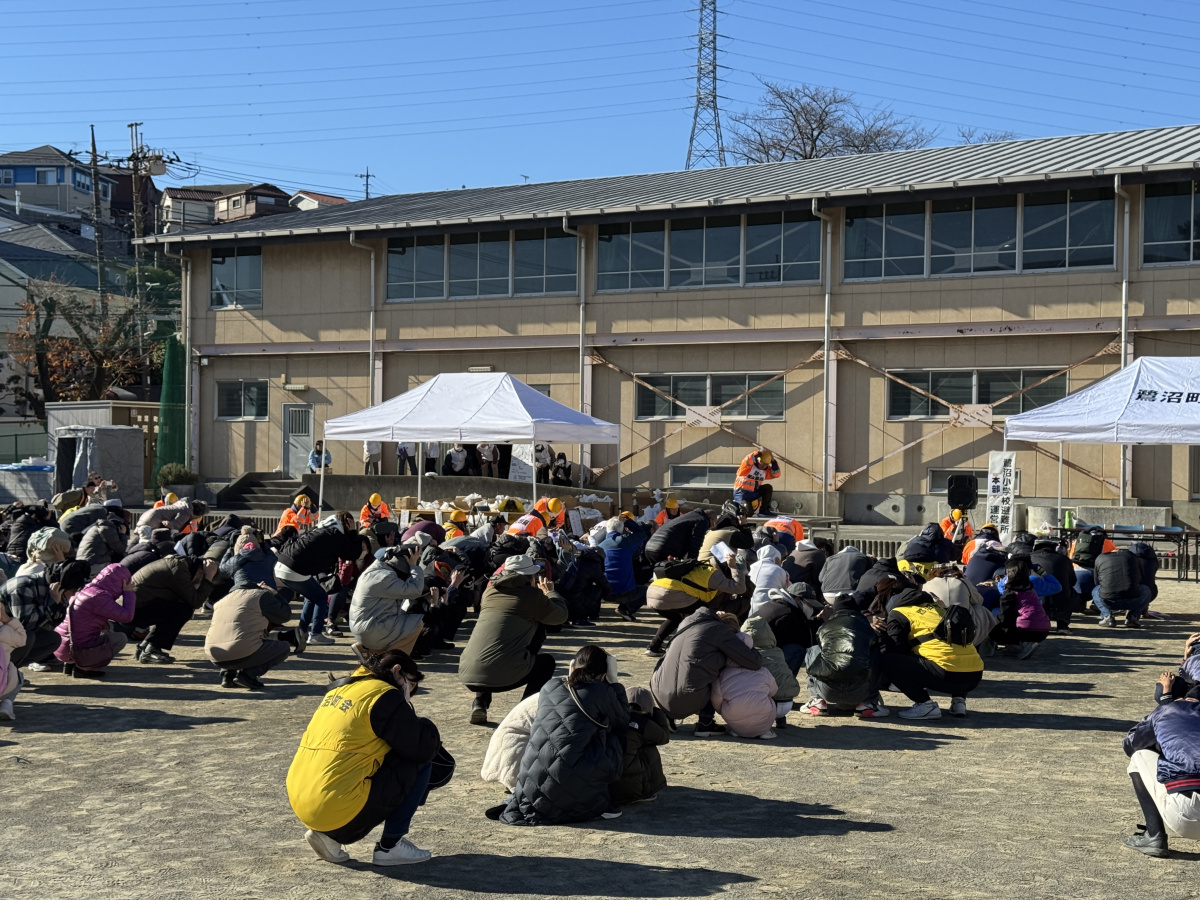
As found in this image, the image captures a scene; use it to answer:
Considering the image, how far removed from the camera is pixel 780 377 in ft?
90.5

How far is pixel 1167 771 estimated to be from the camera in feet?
20.6

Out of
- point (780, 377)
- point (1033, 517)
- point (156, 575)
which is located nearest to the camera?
point (156, 575)

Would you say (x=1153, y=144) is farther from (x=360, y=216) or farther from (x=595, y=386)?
(x=360, y=216)

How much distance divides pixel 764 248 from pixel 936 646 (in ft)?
61.0

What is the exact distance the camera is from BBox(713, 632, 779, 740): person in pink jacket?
361 inches

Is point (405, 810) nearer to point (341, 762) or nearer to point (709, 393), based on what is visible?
point (341, 762)

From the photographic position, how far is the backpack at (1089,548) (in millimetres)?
16078

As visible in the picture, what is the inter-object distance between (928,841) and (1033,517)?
656 inches

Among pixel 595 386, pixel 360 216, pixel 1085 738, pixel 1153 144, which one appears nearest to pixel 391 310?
pixel 360 216

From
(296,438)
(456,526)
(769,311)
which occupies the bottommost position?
(456,526)

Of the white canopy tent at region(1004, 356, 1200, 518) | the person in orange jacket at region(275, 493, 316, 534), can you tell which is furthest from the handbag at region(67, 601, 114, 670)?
the white canopy tent at region(1004, 356, 1200, 518)

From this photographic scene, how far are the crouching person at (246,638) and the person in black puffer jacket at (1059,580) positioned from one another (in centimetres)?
843

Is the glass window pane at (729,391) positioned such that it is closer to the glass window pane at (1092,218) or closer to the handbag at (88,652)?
the glass window pane at (1092,218)

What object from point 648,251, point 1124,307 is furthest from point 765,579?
point 648,251
